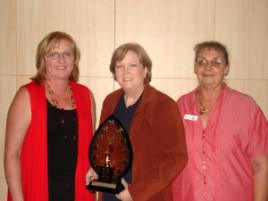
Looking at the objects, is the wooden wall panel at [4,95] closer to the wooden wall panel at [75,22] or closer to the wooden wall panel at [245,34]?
the wooden wall panel at [75,22]

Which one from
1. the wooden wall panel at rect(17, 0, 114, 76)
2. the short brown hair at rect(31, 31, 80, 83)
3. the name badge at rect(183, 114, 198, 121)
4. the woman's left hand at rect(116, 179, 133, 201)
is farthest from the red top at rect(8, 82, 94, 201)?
the wooden wall panel at rect(17, 0, 114, 76)

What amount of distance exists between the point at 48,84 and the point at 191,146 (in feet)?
3.34

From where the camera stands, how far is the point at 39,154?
1761 mm

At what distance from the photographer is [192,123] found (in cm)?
183

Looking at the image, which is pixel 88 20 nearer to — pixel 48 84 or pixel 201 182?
pixel 48 84

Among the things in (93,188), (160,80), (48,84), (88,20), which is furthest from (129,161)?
(88,20)

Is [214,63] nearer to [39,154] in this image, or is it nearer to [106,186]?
[106,186]

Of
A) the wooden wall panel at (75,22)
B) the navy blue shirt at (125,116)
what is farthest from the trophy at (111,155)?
the wooden wall panel at (75,22)

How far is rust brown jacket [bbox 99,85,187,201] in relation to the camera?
1.59 metres

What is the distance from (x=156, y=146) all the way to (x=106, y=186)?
14.2 inches

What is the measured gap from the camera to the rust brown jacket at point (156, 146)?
159 centimetres

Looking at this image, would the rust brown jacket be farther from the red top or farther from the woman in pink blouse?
the red top

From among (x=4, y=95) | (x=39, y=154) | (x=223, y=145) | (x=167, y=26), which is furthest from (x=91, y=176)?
(x=167, y=26)

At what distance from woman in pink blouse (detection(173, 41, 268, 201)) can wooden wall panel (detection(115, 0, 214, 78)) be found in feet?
2.03
